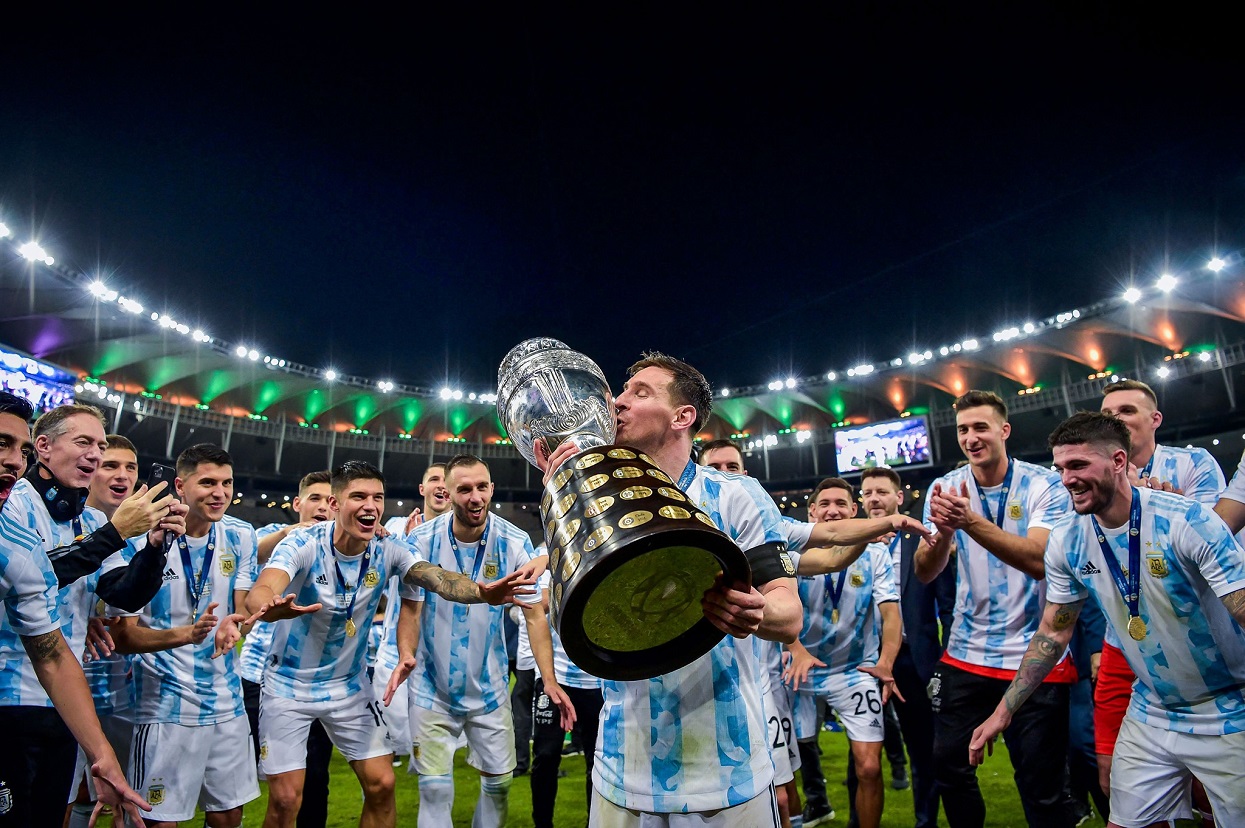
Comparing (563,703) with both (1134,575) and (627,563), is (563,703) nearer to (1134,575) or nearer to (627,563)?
(1134,575)

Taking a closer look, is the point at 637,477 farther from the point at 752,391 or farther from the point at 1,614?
the point at 752,391

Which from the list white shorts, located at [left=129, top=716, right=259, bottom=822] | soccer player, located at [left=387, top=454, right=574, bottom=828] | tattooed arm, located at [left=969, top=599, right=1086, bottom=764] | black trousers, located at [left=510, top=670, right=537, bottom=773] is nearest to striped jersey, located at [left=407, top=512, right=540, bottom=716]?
soccer player, located at [left=387, top=454, right=574, bottom=828]

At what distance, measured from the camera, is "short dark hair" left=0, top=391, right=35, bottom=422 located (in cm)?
265

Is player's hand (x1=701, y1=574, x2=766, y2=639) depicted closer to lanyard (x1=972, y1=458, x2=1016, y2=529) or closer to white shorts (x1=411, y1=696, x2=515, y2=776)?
lanyard (x1=972, y1=458, x2=1016, y2=529)

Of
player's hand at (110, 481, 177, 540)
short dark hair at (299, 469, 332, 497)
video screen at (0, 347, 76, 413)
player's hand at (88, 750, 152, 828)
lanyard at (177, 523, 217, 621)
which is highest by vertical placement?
video screen at (0, 347, 76, 413)

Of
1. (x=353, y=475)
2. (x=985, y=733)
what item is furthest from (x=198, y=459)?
(x=985, y=733)

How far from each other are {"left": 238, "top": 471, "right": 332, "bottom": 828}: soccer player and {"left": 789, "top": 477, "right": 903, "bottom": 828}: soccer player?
12.5 feet

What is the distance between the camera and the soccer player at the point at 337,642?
4.64 m

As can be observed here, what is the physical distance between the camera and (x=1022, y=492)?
4816mm

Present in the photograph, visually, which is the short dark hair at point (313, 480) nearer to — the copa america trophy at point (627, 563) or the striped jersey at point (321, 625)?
the striped jersey at point (321, 625)

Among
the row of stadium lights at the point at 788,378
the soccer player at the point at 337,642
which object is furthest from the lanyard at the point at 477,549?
the row of stadium lights at the point at 788,378

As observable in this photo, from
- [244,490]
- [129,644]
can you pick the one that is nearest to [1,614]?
[129,644]

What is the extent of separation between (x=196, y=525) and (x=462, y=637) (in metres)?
2.11

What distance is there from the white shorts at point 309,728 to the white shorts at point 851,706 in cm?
341
